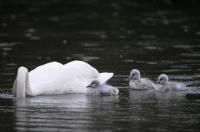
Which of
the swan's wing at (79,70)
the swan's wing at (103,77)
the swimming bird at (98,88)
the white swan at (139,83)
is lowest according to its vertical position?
the swimming bird at (98,88)

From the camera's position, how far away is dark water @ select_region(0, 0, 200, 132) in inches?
550

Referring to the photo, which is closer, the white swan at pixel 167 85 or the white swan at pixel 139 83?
the white swan at pixel 167 85

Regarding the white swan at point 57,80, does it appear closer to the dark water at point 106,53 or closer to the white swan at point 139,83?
the dark water at point 106,53

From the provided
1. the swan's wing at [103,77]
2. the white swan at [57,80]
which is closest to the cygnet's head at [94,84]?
the white swan at [57,80]

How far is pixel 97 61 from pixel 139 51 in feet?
7.47

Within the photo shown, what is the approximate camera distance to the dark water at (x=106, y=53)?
14.0 m

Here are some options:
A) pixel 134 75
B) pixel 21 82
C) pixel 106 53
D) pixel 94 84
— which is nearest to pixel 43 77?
pixel 21 82

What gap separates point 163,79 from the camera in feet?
56.0

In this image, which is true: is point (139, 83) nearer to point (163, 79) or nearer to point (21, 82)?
point (163, 79)

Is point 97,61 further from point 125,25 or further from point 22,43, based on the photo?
point 125,25

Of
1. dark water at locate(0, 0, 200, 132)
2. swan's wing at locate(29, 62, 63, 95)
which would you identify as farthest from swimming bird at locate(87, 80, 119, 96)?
swan's wing at locate(29, 62, 63, 95)

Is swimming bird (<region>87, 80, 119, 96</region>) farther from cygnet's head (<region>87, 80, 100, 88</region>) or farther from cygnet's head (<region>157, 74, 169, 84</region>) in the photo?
cygnet's head (<region>157, 74, 169, 84</region>)

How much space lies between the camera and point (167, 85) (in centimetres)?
1702

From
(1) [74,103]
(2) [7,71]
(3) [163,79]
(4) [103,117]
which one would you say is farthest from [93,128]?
(2) [7,71]
